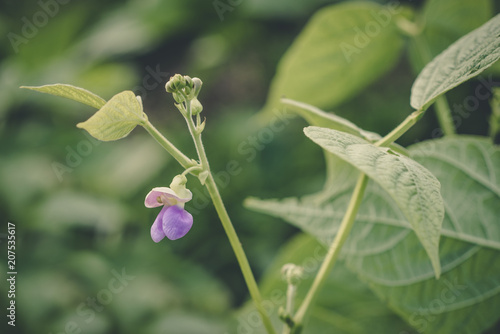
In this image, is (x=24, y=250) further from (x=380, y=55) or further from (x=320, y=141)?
(x=320, y=141)

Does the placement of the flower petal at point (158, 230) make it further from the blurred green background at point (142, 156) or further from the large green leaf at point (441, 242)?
the blurred green background at point (142, 156)

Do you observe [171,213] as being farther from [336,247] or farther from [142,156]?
[142,156]

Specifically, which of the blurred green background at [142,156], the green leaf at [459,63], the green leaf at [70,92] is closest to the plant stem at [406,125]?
the green leaf at [459,63]

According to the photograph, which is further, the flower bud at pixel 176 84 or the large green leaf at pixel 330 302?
the large green leaf at pixel 330 302

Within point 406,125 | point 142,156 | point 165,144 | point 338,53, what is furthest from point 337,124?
point 142,156

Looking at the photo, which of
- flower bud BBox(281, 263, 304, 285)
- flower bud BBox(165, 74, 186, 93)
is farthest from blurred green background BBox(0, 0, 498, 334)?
flower bud BBox(165, 74, 186, 93)

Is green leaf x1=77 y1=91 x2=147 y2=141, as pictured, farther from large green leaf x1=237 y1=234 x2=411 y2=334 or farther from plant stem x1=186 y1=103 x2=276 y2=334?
large green leaf x1=237 y1=234 x2=411 y2=334

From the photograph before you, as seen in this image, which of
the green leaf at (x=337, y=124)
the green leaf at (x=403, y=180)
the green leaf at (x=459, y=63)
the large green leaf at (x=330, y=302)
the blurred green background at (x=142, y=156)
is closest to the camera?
the green leaf at (x=403, y=180)
